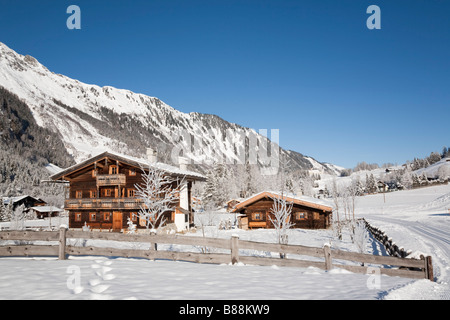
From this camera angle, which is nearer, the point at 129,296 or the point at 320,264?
the point at 129,296

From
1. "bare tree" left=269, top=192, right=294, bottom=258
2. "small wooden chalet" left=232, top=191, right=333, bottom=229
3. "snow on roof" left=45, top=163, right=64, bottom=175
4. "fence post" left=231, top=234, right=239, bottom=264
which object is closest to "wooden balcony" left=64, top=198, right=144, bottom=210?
"small wooden chalet" left=232, top=191, right=333, bottom=229

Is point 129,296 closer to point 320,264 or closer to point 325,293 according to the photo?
point 325,293

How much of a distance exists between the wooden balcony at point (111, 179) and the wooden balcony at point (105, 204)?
187 centimetres

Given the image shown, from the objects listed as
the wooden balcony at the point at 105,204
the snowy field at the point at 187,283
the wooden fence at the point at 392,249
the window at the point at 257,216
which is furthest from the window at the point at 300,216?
the snowy field at the point at 187,283

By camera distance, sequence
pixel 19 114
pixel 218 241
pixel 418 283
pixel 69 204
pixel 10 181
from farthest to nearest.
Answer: pixel 19 114 < pixel 10 181 < pixel 69 204 < pixel 218 241 < pixel 418 283

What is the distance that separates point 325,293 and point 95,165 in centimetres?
3272

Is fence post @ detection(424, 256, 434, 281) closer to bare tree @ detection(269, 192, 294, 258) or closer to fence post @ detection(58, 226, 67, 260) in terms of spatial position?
bare tree @ detection(269, 192, 294, 258)

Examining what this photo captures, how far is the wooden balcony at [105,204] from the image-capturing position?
104ft

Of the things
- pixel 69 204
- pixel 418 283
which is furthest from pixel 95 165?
pixel 418 283

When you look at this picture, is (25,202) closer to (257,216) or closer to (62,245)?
(257,216)

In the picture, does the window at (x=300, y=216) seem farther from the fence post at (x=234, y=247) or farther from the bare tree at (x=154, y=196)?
the fence post at (x=234, y=247)

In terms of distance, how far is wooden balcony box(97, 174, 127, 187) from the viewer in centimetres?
3316

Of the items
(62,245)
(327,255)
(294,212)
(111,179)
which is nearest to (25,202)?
(111,179)
